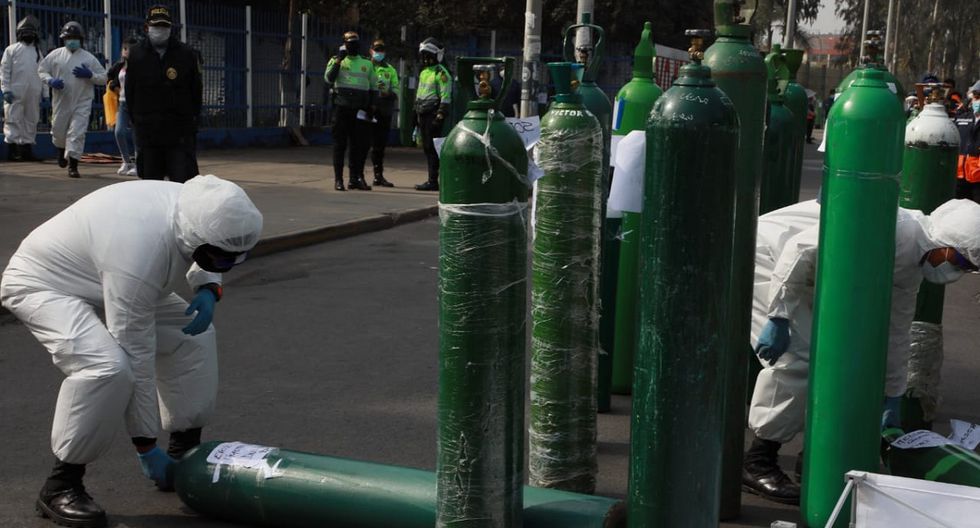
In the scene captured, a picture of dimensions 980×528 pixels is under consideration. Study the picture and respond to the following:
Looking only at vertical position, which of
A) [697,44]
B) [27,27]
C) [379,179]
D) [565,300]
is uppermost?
[27,27]

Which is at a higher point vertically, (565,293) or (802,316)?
(565,293)

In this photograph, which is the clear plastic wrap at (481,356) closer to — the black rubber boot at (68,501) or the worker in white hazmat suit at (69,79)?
the black rubber boot at (68,501)

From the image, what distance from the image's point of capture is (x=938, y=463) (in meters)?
4.38

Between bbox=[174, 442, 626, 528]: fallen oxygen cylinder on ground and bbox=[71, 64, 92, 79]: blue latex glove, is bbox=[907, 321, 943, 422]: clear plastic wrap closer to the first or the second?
bbox=[174, 442, 626, 528]: fallen oxygen cylinder on ground

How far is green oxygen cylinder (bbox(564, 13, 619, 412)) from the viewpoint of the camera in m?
4.93

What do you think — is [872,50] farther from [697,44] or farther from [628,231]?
[628,231]

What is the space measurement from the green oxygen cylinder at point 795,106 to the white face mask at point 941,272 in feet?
5.60

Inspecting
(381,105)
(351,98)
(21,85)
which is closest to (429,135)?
(381,105)

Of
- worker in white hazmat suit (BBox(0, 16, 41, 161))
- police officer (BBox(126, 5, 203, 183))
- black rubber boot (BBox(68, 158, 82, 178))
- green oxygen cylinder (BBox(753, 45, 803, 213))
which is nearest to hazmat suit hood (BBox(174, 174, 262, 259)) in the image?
green oxygen cylinder (BBox(753, 45, 803, 213))

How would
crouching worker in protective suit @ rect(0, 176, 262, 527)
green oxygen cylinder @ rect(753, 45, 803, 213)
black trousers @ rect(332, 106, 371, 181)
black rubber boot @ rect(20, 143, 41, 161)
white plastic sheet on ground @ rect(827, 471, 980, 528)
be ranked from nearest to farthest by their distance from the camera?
white plastic sheet on ground @ rect(827, 471, 980, 528)
crouching worker in protective suit @ rect(0, 176, 262, 527)
green oxygen cylinder @ rect(753, 45, 803, 213)
black trousers @ rect(332, 106, 371, 181)
black rubber boot @ rect(20, 143, 41, 161)

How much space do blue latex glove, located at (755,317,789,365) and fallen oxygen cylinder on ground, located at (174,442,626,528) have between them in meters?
1.02

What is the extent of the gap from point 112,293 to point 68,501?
30.1 inches

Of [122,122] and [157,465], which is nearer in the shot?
[157,465]

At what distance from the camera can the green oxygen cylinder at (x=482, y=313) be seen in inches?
131
